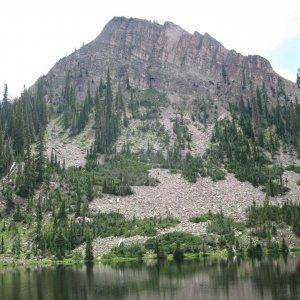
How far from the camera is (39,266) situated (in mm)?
111250

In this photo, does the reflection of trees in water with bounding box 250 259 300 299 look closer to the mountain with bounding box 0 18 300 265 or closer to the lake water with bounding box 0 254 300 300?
the lake water with bounding box 0 254 300 300


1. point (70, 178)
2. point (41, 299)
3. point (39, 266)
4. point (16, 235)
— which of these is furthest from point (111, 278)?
point (70, 178)

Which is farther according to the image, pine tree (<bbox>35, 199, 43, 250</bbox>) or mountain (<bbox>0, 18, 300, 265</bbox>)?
pine tree (<bbox>35, 199, 43, 250</bbox>)

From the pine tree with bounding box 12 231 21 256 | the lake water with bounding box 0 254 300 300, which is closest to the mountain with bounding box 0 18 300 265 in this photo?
the pine tree with bounding box 12 231 21 256

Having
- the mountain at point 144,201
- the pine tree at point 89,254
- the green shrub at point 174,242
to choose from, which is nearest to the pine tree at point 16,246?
the mountain at point 144,201

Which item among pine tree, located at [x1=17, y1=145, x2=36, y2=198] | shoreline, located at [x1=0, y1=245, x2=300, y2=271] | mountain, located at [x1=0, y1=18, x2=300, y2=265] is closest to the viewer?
shoreline, located at [x1=0, y1=245, x2=300, y2=271]

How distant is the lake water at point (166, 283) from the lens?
187 feet

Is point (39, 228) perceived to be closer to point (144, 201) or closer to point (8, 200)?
point (8, 200)

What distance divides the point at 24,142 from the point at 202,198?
7397cm

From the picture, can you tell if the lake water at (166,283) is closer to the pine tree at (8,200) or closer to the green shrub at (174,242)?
the green shrub at (174,242)

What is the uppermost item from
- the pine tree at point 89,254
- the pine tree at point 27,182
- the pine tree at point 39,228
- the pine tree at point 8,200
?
the pine tree at point 27,182

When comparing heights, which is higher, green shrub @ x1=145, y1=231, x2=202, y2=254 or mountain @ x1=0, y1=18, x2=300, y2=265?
mountain @ x1=0, y1=18, x2=300, y2=265

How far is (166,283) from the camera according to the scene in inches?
2726

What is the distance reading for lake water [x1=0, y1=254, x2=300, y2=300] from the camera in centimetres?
5700
